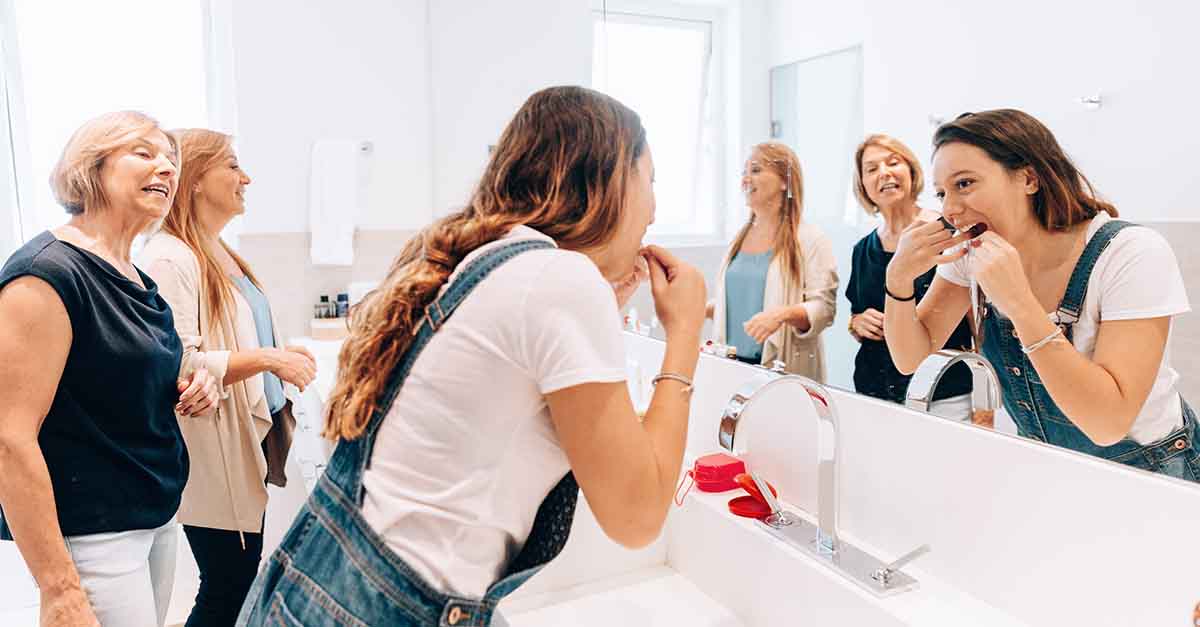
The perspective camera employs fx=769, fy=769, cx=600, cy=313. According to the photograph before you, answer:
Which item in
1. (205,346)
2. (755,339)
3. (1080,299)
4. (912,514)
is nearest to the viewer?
(1080,299)

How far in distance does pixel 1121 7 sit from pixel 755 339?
2.58 ft

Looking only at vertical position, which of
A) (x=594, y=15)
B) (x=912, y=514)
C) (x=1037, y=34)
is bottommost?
(x=912, y=514)

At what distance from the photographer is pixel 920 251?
108 cm

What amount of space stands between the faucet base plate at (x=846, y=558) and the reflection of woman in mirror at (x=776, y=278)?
10.3 inches

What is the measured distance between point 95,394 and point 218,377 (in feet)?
1.47

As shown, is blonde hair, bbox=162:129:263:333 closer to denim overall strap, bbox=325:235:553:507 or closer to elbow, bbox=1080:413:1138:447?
denim overall strap, bbox=325:235:553:507

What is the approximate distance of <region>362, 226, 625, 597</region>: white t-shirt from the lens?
720mm

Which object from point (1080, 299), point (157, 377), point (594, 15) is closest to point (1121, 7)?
point (1080, 299)

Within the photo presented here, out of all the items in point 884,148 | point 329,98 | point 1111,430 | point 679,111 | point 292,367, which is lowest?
point 292,367

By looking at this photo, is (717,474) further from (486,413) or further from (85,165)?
(85,165)

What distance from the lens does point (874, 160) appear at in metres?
1.15

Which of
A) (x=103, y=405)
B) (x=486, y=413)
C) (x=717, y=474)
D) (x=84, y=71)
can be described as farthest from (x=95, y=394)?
(x=84, y=71)

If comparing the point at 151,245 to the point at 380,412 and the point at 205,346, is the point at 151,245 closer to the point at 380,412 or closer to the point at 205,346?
the point at 205,346

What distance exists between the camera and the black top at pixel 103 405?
3.80ft
